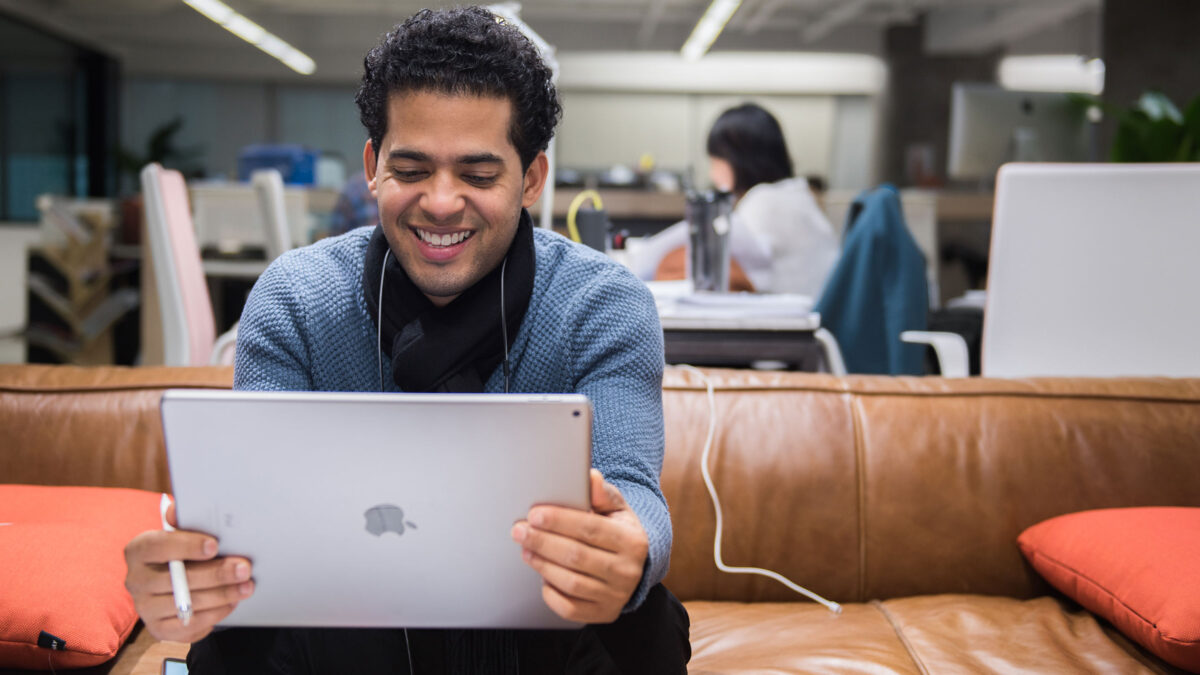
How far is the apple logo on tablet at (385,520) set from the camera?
2.66 ft

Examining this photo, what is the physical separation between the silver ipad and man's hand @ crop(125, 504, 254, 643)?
0.04 ft

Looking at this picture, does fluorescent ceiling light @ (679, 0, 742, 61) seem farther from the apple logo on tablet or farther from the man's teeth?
the apple logo on tablet

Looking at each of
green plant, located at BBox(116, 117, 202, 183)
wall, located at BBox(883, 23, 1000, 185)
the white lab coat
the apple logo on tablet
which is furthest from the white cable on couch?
green plant, located at BBox(116, 117, 202, 183)

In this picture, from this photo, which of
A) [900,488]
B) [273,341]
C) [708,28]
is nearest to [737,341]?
[900,488]

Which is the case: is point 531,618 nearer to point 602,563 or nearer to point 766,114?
point 602,563

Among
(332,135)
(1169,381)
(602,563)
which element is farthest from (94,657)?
(332,135)

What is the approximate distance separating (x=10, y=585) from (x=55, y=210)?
212 inches

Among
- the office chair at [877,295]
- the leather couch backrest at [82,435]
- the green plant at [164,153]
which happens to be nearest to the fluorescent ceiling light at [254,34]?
the green plant at [164,153]

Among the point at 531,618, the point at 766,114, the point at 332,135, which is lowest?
the point at 531,618

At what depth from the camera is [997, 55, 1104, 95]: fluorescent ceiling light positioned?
10039 mm

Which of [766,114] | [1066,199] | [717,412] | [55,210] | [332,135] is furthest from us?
[332,135]

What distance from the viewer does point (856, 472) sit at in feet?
5.07

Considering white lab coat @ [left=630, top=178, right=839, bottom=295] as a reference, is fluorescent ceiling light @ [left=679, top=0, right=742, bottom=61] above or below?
above

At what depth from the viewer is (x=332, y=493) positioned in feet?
2.63
